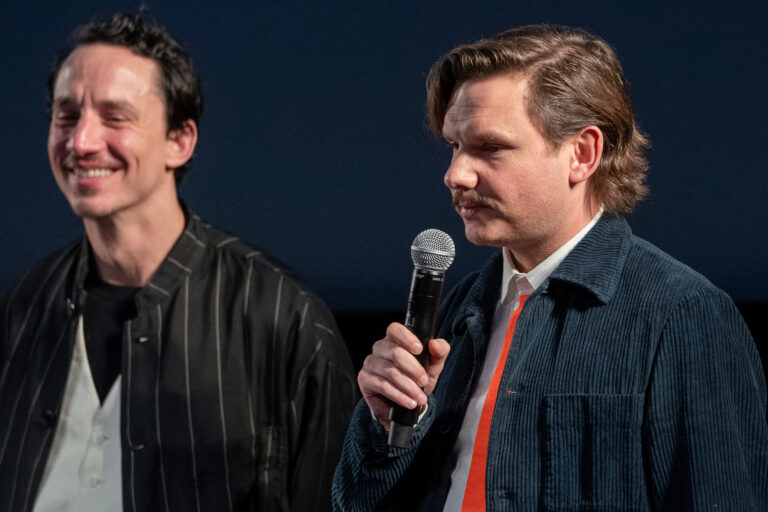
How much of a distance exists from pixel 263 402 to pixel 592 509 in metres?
0.81

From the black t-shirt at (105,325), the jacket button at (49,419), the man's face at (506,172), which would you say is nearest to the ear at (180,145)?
the black t-shirt at (105,325)

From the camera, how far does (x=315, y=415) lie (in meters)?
1.63

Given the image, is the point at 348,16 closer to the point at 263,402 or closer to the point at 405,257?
the point at 405,257

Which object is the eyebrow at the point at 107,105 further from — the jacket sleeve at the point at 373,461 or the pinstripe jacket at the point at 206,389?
the jacket sleeve at the point at 373,461

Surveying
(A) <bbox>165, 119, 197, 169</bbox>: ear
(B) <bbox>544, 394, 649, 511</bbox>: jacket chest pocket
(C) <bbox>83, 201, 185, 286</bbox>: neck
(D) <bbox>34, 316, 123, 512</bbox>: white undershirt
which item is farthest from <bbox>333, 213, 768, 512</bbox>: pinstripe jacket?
(A) <bbox>165, 119, 197, 169</bbox>: ear

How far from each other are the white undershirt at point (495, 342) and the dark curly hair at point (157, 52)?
887 mm

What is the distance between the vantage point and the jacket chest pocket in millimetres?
989

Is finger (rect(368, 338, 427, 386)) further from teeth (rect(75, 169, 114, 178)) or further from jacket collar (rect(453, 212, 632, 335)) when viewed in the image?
teeth (rect(75, 169, 114, 178))

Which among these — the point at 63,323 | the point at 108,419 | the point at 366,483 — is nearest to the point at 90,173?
the point at 63,323

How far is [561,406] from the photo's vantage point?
104 centimetres

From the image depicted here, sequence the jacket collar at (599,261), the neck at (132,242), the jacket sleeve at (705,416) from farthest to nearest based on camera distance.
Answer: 1. the neck at (132,242)
2. the jacket collar at (599,261)
3. the jacket sleeve at (705,416)

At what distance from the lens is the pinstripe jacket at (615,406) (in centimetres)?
97

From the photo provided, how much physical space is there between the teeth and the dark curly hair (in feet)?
0.58

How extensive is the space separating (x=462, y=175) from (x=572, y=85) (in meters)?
0.21
